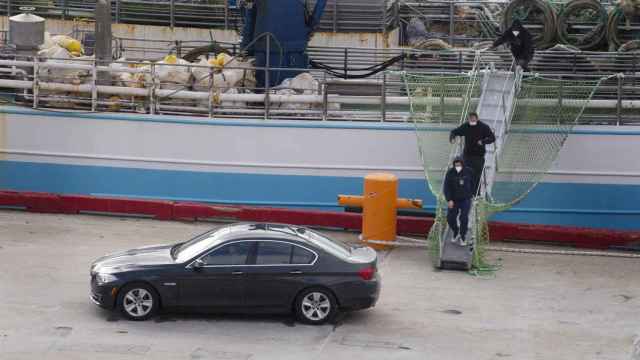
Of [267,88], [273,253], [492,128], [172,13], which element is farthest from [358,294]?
[172,13]

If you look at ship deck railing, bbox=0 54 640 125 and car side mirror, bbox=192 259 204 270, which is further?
ship deck railing, bbox=0 54 640 125

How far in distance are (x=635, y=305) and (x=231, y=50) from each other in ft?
33.2

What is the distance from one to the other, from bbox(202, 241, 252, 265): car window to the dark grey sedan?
0.01m

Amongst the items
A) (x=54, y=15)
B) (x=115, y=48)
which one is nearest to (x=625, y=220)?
(x=115, y=48)

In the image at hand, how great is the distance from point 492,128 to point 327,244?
490 centimetres

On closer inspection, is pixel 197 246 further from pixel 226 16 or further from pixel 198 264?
pixel 226 16

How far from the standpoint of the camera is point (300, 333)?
13648 millimetres

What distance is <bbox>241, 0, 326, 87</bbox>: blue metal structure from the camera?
800 inches

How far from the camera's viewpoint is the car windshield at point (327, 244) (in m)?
14.1

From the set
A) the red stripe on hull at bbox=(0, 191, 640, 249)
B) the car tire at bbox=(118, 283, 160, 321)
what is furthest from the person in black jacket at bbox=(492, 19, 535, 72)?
the car tire at bbox=(118, 283, 160, 321)

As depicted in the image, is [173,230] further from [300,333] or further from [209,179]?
[300,333]

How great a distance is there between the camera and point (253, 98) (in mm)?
19516

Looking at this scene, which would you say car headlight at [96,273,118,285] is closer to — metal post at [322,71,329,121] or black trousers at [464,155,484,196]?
black trousers at [464,155,484,196]

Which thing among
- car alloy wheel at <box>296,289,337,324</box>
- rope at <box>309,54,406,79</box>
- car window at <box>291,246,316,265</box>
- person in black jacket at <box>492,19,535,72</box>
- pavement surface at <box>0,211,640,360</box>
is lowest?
pavement surface at <box>0,211,640,360</box>
